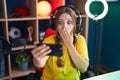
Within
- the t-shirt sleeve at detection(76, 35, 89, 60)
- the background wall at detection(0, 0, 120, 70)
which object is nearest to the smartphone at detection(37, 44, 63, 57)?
the t-shirt sleeve at detection(76, 35, 89, 60)

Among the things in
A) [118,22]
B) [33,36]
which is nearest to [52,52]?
[33,36]

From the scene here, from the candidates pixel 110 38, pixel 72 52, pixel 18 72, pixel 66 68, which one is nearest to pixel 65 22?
pixel 72 52

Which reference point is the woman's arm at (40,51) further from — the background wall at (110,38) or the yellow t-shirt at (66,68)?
the background wall at (110,38)

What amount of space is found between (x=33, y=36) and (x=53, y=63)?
0.87m

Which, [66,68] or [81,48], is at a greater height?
[81,48]

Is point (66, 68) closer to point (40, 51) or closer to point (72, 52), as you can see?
point (72, 52)

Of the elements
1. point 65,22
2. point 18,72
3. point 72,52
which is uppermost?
point 65,22

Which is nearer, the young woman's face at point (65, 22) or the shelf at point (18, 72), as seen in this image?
the young woman's face at point (65, 22)

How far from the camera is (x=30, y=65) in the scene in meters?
2.16

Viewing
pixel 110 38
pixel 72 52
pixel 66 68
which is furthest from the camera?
pixel 110 38

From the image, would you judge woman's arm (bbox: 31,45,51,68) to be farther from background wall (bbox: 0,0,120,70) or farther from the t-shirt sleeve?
background wall (bbox: 0,0,120,70)

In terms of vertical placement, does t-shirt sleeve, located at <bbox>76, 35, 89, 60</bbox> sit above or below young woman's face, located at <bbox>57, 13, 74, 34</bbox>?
below

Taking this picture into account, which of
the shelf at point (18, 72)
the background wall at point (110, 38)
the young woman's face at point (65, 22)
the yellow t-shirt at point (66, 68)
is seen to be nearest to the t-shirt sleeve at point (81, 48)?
the yellow t-shirt at point (66, 68)

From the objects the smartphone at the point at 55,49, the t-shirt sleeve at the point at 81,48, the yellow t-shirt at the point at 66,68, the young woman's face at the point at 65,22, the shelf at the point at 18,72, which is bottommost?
the shelf at the point at 18,72
